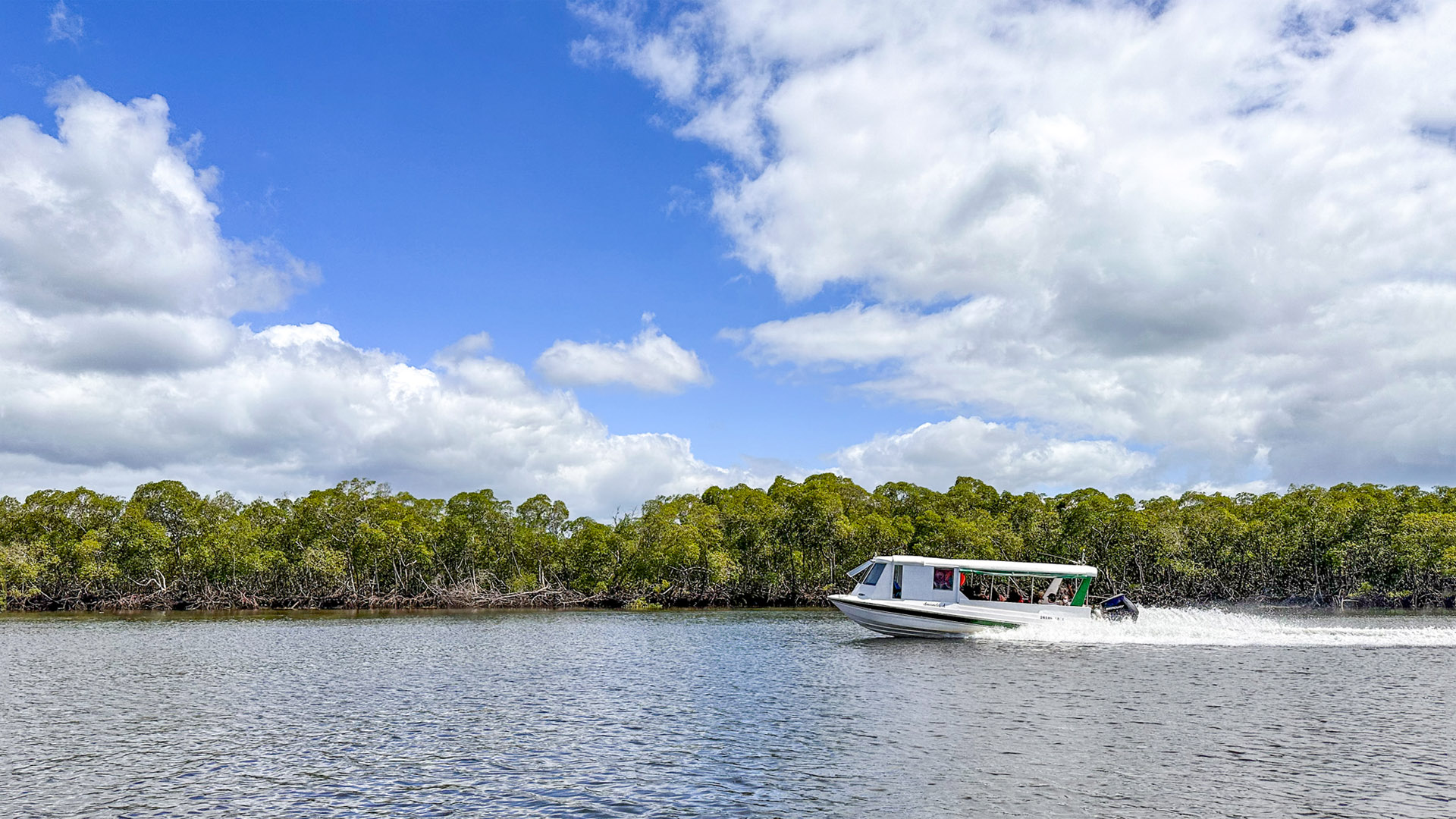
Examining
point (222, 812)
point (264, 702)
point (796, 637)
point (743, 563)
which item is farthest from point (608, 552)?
point (222, 812)

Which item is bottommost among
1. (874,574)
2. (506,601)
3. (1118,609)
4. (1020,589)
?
(506,601)

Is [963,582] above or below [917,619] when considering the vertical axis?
above

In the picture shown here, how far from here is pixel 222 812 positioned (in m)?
16.9

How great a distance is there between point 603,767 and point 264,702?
1632 cm

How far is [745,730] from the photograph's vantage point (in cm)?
2480

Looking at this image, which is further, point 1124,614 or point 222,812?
point 1124,614

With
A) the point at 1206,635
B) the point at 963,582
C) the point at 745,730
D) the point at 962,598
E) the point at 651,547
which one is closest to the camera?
the point at 745,730

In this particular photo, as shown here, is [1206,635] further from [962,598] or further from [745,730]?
[745,730]

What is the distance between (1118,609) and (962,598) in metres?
9.57

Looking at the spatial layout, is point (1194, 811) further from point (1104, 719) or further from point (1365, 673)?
point (1365, 673)

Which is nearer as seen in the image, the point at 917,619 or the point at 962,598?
the point at 917,619

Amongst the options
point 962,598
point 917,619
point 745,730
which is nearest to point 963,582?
point 962,598

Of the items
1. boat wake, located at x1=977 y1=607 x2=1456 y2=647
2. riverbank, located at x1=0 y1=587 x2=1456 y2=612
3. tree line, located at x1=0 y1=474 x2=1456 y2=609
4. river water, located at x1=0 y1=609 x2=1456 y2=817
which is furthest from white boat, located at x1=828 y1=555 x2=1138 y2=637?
riverbank, located at x1=0 y1=587 x2=1456 y2=612

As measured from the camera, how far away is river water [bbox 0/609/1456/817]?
17.7 m
